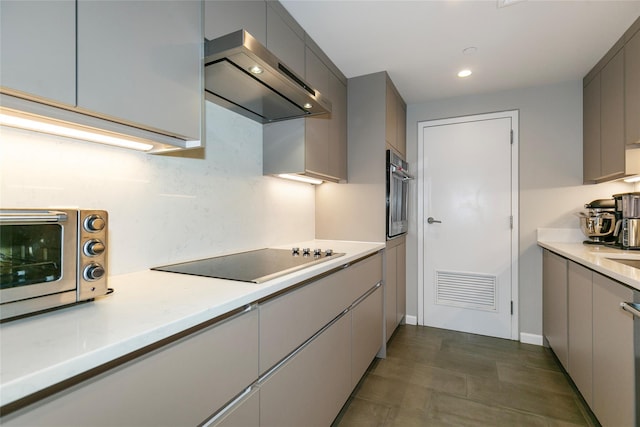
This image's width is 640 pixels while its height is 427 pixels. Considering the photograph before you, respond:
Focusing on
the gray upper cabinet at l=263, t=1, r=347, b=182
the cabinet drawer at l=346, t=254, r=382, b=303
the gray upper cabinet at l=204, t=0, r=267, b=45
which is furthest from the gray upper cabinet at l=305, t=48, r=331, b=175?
the cabinet drawer at l=346, t=254, r=382, b=303

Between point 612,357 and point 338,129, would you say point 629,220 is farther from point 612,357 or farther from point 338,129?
point 338,129

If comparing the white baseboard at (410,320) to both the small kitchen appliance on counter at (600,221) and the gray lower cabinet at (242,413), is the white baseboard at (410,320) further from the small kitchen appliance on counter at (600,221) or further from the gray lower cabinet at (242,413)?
the gray lower cabinet at (242,413)

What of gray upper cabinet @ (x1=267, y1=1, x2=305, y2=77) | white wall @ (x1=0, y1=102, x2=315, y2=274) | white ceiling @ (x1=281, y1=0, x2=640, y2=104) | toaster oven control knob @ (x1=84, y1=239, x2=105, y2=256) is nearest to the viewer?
toaster oven control knob @ (x1=84, y1=239, x2=105, y2=256)

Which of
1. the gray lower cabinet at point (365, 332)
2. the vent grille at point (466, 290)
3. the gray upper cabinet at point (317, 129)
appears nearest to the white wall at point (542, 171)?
the vent grille at point (466, 290)

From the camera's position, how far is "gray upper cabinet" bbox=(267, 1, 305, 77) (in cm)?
156

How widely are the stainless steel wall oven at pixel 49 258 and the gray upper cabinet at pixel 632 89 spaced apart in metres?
2.78

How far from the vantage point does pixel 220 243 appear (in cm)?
165

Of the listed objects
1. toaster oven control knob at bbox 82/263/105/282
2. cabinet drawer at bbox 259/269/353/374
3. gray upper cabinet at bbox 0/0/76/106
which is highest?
gray upper cabinet at bbox 0/0/76/106

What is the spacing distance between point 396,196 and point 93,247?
2241mm

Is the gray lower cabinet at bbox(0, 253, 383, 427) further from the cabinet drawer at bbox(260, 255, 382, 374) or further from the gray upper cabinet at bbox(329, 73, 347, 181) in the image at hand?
the gray upper cabinet at bbox(329, 73, 347, 181)

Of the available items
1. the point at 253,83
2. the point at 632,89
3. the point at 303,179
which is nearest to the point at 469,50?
the point at 632,89

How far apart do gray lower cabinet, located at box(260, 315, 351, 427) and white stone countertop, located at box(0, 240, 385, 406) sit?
1.20ft

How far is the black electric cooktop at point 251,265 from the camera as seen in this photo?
3.75 feet

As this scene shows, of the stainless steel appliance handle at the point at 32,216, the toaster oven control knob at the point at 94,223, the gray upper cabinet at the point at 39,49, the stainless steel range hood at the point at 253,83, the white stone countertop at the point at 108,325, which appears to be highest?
the stainless steel range hood at the point at 253,83
